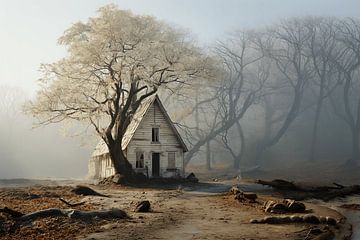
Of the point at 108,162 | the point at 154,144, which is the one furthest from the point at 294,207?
the point at 108,162

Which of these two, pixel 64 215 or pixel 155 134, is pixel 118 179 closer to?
pixel 155 134

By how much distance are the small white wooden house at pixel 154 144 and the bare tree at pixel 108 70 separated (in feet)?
6.56

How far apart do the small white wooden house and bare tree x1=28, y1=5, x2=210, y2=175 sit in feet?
6.56

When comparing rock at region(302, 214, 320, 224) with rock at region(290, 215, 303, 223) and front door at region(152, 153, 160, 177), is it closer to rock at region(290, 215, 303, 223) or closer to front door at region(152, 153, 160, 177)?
rock at region(290, 215, 303, 223)

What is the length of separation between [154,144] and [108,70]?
798 cm

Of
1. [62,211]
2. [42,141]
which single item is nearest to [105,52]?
[62,211]

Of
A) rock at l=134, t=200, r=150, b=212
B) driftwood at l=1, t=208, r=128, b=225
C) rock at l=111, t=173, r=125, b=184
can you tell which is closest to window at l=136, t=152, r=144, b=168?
rock at l=111, t=173, r=125, b=184

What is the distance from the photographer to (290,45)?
6209 centimetres

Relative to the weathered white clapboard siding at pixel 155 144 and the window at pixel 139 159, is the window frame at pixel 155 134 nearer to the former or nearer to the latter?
the weathered white clapboard siding at pixel 155 144

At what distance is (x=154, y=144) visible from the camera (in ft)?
123

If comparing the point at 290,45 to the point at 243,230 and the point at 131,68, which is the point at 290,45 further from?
the point at 243,230

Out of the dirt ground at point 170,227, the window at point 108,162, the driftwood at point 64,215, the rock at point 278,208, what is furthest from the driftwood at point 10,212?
the window at point 108,162

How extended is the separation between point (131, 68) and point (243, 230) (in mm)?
22849

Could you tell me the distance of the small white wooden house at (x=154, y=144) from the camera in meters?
37.1
